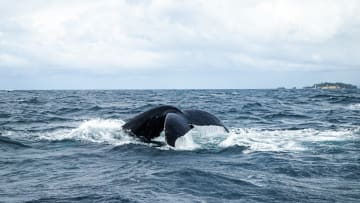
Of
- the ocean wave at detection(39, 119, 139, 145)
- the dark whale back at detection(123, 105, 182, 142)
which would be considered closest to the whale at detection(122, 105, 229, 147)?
the dark whale back at detection(123, 105, 182, 142)

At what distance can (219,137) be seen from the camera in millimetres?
13836

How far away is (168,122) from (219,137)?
372cm

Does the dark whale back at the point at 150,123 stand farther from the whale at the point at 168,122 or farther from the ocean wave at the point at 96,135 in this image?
the ocean wave at the point at 96,135

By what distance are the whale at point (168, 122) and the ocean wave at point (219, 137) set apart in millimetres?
186

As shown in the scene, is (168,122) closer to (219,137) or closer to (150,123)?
(150,123)

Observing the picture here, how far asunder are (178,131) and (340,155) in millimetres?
3895

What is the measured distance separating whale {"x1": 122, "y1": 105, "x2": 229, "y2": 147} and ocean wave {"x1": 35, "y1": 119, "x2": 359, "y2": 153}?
186 mm

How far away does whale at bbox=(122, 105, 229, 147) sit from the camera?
1048 centimetres

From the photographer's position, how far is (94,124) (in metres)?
17.0

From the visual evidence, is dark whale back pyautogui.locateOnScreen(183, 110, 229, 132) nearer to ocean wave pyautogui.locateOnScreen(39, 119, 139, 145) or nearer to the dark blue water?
the dark blue water

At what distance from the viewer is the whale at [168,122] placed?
10477 mm

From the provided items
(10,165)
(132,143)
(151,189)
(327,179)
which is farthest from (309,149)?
(10,165)

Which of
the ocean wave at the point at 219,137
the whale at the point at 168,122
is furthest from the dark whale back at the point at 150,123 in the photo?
the ocean wave at the point at 219,137

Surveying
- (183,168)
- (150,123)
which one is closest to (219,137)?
(150,123)
